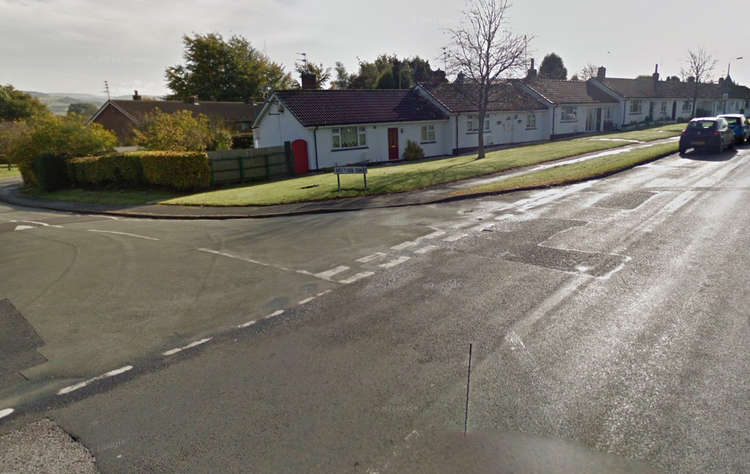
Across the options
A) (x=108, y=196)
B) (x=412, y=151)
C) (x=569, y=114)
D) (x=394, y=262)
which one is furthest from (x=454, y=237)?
(x=569, y=114)

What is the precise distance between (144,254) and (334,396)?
8.09 m

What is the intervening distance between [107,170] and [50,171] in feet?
16.5

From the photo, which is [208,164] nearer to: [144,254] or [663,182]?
[144,254]

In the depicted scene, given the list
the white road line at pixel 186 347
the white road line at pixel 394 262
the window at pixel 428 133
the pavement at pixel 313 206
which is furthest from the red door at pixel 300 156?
the white road line at pixel 186 347

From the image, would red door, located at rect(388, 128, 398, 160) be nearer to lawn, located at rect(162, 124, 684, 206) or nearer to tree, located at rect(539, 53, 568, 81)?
lawn, located at rect(162, 124, 684, 206)

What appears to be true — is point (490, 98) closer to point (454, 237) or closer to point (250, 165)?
point (250, 165)

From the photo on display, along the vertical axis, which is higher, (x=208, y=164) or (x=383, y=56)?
(x=383, y=56)

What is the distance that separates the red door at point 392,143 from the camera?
31045 mm

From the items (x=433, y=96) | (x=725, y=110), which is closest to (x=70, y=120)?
(x=433, y=96)

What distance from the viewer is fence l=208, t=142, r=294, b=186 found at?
2386 centimetres

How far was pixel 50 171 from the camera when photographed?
1105 inches

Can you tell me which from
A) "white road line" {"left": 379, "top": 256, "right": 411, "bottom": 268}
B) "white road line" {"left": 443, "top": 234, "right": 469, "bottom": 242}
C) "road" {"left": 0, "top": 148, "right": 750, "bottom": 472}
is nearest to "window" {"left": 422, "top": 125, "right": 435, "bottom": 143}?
"road" {"left": 0, "top": 148, "right": 750, "bottom": 472}

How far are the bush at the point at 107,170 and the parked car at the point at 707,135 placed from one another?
1094 inches

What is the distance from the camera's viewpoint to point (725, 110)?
67.1m
